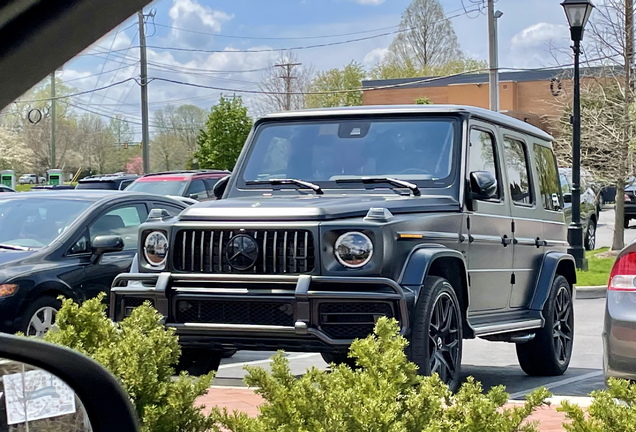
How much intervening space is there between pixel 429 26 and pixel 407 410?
90.7m

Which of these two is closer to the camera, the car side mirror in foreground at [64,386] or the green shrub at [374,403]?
the car side mirror in foreground at [64,386]

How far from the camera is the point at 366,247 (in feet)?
19.2

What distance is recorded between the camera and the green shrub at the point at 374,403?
3.24 metres

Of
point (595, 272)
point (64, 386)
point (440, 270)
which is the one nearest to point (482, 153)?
point (440, 270)

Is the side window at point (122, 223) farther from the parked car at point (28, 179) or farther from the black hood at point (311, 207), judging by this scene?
the parked car at point (28, 179)

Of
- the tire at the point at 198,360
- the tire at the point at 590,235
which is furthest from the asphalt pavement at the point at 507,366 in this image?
the tire at the point at 590,235

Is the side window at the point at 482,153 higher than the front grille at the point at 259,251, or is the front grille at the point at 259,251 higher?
the side window at the point at 482,153

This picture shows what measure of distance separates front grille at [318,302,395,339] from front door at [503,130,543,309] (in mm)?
2357

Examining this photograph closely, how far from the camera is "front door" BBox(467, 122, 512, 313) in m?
7.04

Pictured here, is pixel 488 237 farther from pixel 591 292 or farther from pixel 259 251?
pixel 591 292

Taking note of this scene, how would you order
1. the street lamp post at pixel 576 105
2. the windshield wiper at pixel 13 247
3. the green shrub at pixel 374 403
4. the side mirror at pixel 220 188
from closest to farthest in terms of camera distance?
the green shrub at pixel 374 403
the side mirror at pixel 220 188
the windshield wiper at pixel 13 247
the street lamp post at pixel 576 105

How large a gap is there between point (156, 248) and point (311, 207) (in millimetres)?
1092

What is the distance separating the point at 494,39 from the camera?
23.5 m

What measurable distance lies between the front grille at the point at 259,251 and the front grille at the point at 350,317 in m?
0.31
